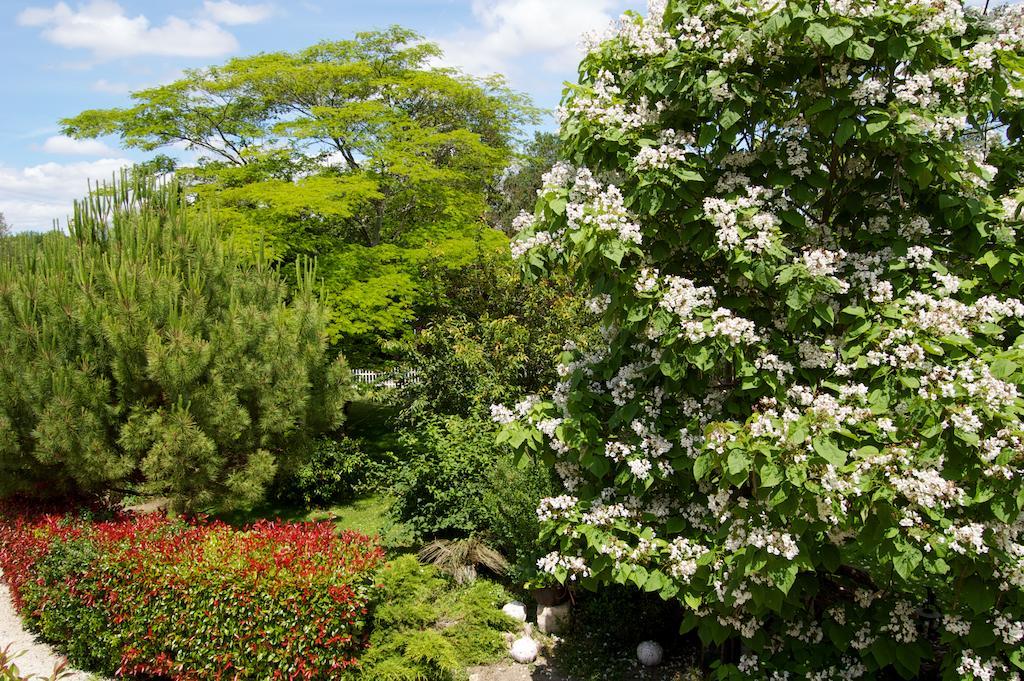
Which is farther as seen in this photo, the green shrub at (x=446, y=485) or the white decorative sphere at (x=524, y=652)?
the green shrub at (x=446, y=485)

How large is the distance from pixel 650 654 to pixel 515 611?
1.47 m

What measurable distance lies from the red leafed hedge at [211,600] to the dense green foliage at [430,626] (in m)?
0.22

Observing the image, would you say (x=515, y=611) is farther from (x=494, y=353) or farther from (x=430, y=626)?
(x=494, y=353)

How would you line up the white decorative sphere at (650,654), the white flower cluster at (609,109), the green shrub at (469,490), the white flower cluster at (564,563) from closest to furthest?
the white flower cluster at (609,109) → the white flower cluster at (564,563) → the white decorative sphere at (650,654) → the green shrub at (469,490)

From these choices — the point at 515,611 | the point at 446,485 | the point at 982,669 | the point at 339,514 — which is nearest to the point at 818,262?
the point at 982,669

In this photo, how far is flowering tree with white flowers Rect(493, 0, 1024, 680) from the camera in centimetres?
362

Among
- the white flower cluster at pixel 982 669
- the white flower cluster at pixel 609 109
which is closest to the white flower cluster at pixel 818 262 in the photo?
the white flower cluster at pixel 609 109

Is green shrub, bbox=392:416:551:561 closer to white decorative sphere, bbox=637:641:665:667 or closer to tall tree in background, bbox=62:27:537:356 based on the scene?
white decorative sphere, bbox=637:641:665:667

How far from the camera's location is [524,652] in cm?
639

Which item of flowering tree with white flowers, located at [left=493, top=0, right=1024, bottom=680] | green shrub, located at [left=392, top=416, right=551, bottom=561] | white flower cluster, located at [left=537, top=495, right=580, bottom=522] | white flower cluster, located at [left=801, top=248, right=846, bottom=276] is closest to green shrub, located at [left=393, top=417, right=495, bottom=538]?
green shrub, located at [left=392, top=416, right=551, bottom=561]

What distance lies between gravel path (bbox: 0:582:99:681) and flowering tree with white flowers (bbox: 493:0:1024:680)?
16.5ft

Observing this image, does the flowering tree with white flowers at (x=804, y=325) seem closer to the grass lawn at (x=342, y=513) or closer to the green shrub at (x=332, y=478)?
the grass lawn at (x=342, y=513)

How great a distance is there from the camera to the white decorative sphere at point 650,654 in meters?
6.14

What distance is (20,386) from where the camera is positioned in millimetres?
7496
